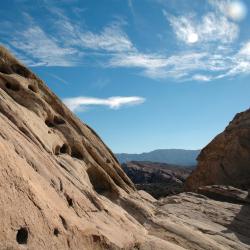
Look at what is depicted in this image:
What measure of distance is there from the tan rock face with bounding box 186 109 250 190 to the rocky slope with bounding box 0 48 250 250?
2100 cm

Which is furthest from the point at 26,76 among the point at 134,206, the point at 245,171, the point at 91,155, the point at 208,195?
the point at 245,171

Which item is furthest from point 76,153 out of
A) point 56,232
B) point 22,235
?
point 22,235

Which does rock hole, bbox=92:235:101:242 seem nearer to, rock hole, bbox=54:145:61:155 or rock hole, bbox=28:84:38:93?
rock hole, bbox=54:145:61:155

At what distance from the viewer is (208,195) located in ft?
101

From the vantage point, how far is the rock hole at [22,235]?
9.59 metres

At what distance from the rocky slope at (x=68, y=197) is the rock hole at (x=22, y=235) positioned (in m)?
0.02

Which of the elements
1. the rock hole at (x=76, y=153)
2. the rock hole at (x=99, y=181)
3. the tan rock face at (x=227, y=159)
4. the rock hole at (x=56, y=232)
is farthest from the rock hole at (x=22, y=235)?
the tan rock face at (x=227, y=159)

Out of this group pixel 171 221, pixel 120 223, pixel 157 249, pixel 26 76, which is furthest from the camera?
pixel 26 76

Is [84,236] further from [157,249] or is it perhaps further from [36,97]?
[36,97]

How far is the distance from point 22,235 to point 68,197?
3.59 metres

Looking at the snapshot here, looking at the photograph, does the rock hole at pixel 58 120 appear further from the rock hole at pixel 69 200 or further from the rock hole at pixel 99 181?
the rock hole at pixel 69 200

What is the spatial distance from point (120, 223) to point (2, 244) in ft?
21.9

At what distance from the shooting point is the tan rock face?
152ft

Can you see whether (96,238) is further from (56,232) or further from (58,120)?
(58,120)
